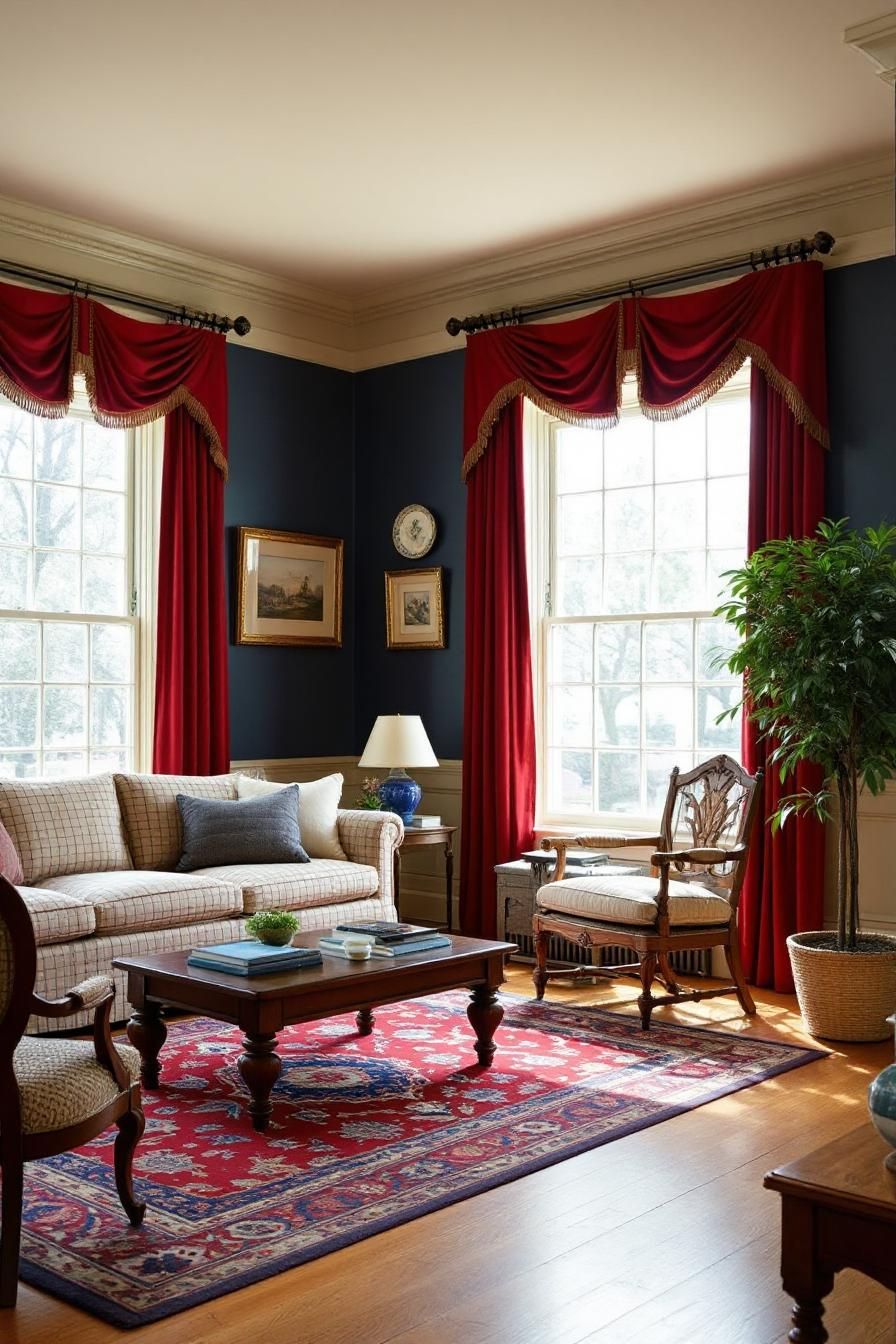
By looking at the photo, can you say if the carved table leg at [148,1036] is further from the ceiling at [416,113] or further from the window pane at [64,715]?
the ceiling at [416,113]

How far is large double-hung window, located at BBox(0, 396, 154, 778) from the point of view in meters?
6.29

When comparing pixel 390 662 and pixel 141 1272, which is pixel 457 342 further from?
pixel 141 1272

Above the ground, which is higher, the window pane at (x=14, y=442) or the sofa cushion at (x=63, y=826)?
the window pane at (x=14, y=442)

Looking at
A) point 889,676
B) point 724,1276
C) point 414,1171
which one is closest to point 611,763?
point 889,676

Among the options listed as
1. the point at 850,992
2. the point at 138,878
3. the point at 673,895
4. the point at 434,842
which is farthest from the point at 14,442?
the point at 850,992

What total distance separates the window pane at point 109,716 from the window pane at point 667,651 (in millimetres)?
2605

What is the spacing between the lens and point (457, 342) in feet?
24.2

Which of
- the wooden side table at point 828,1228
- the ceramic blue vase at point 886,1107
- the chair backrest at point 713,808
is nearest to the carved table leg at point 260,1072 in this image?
the wooden side table at point 828,1228

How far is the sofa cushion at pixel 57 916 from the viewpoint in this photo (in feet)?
16.1

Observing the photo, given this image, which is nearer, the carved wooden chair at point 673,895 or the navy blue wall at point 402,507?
the carved wooden chair at point 673,895

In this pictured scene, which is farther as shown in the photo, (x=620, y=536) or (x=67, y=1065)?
(x=620, y=536)

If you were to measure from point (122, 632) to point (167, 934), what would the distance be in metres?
1.94

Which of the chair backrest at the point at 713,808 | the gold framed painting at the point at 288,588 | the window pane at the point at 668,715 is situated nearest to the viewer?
the chair backrest at the point at 713,808

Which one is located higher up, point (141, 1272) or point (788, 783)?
point (788, 783)
